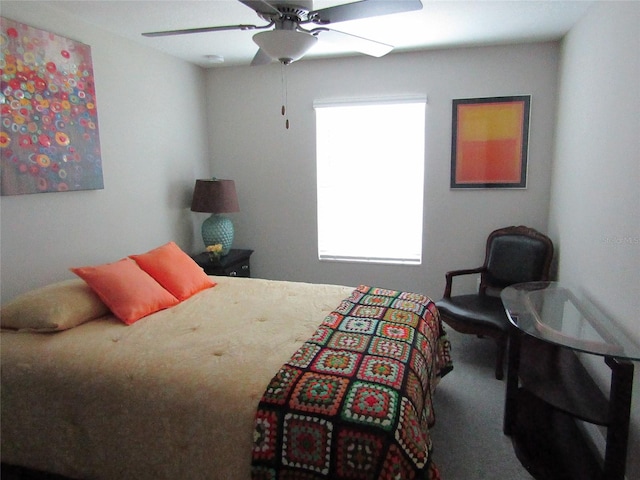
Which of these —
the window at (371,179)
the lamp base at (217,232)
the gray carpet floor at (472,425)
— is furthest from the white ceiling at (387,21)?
the gray carpet floor at (472,425)

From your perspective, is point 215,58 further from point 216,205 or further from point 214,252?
point 214,252

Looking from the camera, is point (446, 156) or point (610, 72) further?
point (446, 156)

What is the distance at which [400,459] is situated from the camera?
4.56 ft

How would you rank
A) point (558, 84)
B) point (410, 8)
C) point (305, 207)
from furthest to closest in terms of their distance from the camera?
1. point (305, 207)
2. point (558, 84)
3. point (410, 8)

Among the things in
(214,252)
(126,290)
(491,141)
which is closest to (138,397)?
(126,290)

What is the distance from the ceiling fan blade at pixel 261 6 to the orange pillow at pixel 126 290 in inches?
62.4

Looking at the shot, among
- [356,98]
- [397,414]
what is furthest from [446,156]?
[397,414]

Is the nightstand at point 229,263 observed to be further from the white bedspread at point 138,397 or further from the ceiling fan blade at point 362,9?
the ceiling fan blade at point 362,9

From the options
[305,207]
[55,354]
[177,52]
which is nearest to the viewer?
[55,354]

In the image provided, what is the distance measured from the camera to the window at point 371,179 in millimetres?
3711

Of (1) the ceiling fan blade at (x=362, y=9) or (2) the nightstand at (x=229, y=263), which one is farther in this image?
(2) the nightstand at (x=229, y=263)

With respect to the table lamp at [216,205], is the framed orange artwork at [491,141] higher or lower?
higher

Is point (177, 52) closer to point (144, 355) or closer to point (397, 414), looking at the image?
point (144, 355)

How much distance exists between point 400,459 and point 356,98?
→ 3.07 m
